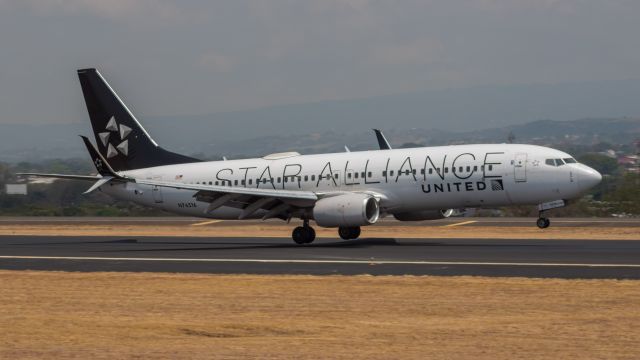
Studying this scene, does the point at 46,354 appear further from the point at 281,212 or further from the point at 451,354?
the point at 281,212

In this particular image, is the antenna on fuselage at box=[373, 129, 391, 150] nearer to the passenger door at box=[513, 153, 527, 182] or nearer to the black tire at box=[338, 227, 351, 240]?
the black tire at box=[338, 227, 351, 240]

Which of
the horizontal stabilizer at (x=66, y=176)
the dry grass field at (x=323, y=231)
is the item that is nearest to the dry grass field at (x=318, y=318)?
the horizontal stabilizer at (x=66, y=176)

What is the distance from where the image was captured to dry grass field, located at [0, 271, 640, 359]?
644 inches

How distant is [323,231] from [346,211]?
1201 centimetres

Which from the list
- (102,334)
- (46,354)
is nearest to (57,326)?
(102,334)

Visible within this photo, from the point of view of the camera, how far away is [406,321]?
19.5 meters

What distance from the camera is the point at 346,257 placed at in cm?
3431

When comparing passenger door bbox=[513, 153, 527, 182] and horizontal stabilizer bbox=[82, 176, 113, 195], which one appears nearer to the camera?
passenger door bbox=[513, 153, 527, 182]

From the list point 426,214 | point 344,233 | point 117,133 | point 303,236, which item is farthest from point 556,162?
point 117,133

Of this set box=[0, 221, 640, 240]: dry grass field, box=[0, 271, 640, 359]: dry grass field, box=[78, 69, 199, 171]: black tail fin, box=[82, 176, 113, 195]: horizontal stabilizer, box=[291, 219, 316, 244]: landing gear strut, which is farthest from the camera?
box=[78, 69, 199, 171]: black tail fin

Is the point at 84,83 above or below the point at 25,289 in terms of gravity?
above

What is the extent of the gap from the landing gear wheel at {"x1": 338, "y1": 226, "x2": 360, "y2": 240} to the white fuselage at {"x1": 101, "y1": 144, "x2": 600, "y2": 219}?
1.93 metres

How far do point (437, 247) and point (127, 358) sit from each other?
23.4m

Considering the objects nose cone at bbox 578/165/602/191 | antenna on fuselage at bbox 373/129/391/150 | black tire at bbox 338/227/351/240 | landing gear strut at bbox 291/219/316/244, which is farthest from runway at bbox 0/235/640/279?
antenna on fuselage at bbox 373/129/391/150
